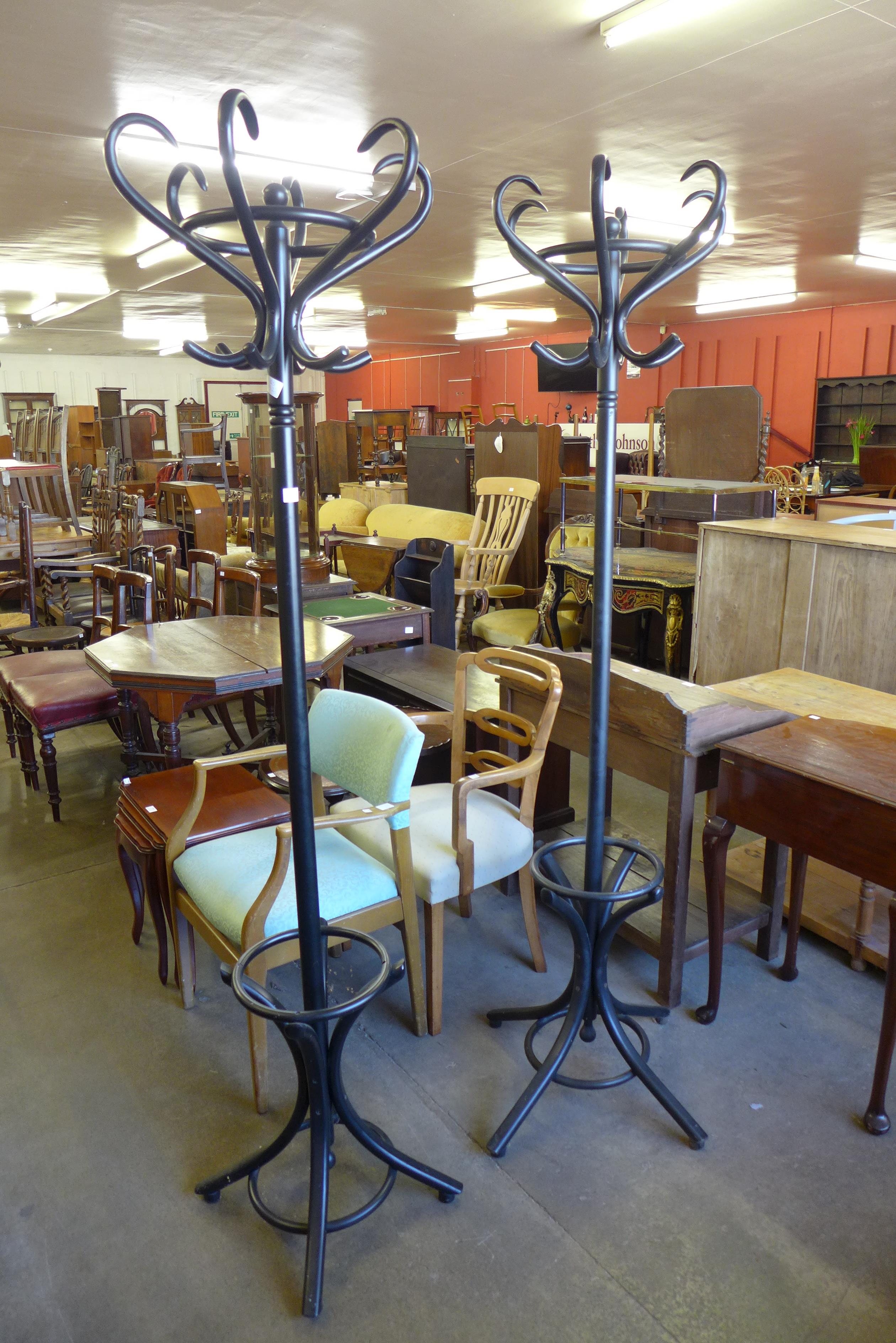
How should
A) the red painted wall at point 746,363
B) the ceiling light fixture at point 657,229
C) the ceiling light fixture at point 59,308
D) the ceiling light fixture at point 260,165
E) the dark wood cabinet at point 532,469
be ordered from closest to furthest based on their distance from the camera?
1. the ceiling light fixture at point 260,165
2. the ceiling light fixture at point 657,229
3. the dark wood cabinet at point 532,469
4. the ceiling light fixture at point 59,308
5. the red painted wall at point 746,363

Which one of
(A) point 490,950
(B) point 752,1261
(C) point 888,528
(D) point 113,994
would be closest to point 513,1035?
(A) point 490,950

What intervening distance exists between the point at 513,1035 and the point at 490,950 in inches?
16.8

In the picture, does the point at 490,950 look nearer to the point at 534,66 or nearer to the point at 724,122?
the point at 534,66

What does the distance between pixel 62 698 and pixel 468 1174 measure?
8.42 feet

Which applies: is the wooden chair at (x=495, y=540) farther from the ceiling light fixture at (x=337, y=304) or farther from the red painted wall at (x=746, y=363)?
the red painted wall at (x=746, y=363)

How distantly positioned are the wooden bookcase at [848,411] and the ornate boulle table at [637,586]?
6805mm

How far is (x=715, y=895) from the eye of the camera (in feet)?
7.91

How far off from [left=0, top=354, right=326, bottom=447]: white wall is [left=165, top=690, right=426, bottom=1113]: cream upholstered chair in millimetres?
15669

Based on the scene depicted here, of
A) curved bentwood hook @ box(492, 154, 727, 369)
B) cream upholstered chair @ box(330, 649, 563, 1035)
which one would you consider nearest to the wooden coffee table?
cream upholstered chair @ box(330, 649, 563, 1035)

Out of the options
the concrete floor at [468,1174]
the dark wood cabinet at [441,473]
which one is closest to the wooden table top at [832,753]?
the concrete floor at [468,1174]

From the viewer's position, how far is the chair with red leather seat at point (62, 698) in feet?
12.1

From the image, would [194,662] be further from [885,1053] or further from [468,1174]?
[885,1053]

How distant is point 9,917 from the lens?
10.1 ft

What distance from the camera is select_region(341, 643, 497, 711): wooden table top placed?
12.4 ft
